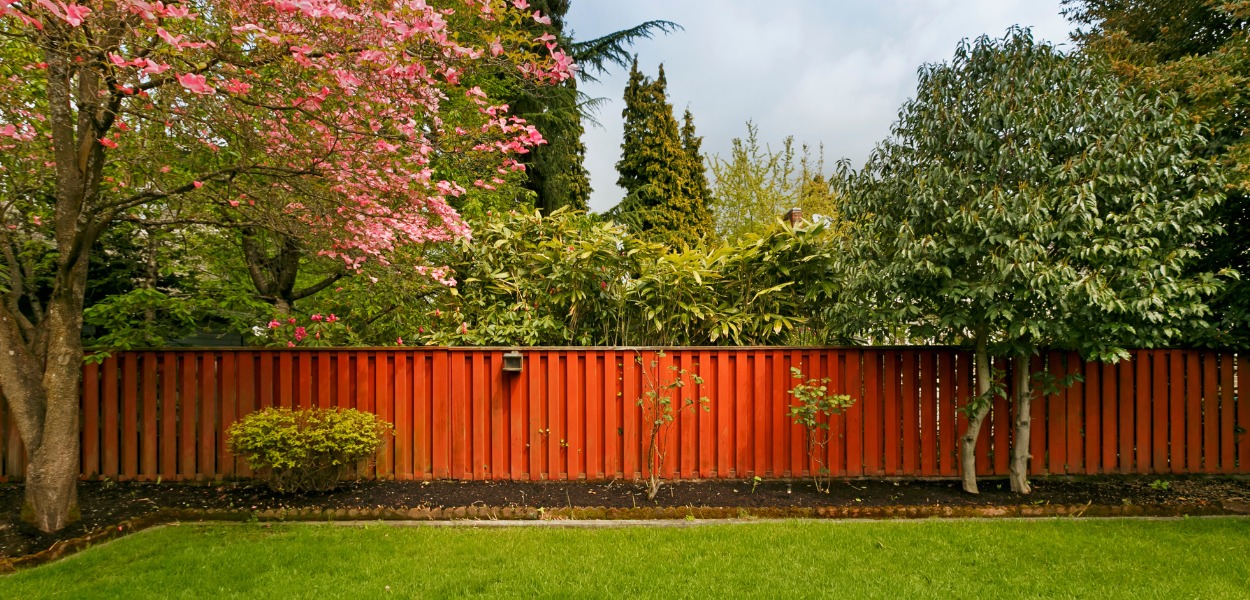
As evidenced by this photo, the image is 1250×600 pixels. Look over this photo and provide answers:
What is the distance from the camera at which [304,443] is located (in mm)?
4383

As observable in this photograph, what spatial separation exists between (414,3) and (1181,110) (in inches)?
209

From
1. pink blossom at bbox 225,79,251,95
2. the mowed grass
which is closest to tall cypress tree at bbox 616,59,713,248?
the mowed grass

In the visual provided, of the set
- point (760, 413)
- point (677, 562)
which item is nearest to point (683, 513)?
point (677, 562)

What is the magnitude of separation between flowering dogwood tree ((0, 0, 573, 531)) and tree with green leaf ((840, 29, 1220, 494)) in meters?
2.75

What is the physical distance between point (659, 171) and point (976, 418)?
1270 cm

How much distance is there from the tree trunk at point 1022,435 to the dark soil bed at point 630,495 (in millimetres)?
105

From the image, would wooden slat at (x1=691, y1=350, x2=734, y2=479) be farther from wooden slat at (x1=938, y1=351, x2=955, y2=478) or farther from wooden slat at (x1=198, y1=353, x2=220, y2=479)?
wooden slat at (x1=198, y1=353, x2=220, y2=479)

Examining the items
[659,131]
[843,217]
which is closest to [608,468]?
[843,217]

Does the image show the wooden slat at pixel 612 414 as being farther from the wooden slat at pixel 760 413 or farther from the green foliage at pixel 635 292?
the wooden slat at pixel 760 413

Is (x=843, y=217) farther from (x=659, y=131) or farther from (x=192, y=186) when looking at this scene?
(x=659, y=131)

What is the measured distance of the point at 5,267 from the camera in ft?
15.1

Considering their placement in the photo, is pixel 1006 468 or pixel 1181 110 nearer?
pixel 1181 110

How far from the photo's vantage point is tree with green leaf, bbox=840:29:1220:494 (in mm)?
4070

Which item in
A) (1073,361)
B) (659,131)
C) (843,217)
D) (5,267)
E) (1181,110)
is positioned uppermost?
(659,131)
